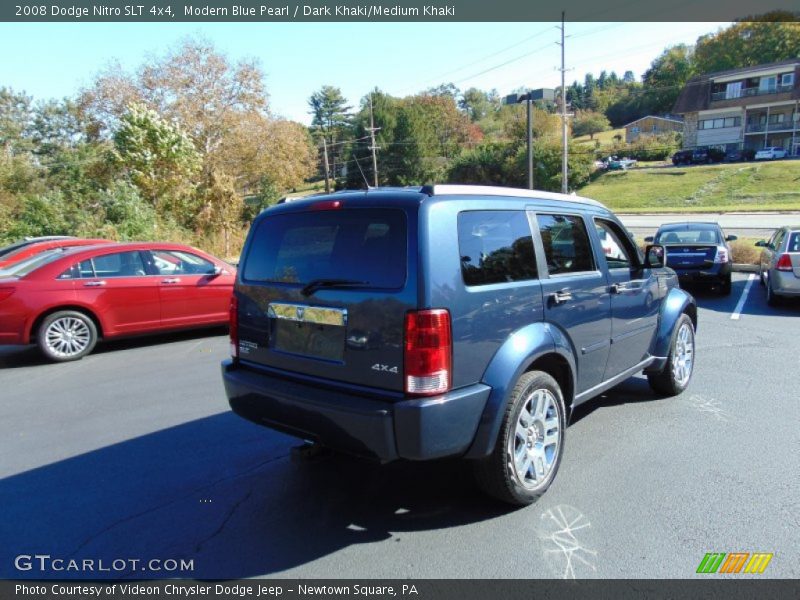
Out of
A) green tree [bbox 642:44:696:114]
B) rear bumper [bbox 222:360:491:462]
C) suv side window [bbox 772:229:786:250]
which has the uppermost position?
green tree [bbox 642:44:696:114]

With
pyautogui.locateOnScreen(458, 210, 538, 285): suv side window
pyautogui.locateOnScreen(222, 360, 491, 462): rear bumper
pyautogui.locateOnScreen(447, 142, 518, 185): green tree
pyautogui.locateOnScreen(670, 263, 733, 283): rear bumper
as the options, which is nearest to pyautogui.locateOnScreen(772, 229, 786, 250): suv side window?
pyautogui.locateOnScreen(670, 263, 733, 283): rear bumper

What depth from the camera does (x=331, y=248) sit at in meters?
3.35

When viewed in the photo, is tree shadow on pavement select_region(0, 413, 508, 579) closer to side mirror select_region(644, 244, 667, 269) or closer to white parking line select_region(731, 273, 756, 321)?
side mirror select_region(644, 244, 667, 269)

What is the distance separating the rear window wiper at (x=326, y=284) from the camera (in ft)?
10.3

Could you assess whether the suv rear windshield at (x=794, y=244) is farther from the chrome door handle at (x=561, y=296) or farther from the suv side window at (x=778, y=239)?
the chrome door handle at (x=561, y=296)

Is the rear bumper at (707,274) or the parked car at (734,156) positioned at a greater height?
the parked car at (734,156)

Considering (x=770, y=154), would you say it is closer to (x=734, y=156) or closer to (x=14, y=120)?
(x=734, y=156)

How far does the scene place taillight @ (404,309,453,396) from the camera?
2.88 m

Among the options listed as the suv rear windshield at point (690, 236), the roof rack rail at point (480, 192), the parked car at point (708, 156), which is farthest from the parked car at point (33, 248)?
the parked car at point (708, 156)

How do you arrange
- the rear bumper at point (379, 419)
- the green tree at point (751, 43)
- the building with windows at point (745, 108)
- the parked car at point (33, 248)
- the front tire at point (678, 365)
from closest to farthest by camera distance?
1. the rear bumper at point (379, 419)
2. the front tire at point (678, 365)
3. the parked car at point (33, 248)
4. the building with windows at point (745, 108)
5. the green tree at point (751, 43)

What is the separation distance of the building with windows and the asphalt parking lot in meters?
73.1

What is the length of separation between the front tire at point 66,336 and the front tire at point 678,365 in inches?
282

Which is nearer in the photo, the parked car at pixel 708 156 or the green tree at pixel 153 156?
the green tree at pixel 153 156

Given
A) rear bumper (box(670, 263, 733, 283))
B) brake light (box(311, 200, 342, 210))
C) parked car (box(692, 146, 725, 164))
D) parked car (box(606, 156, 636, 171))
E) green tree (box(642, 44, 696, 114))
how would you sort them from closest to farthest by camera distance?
brake light (box(311, 200, 342, 210)) → rear bumper (box(670, 263, 733, 283)) → parked car (box(692, 146, 725, 164)) → parked car (box(606, 156, 636, 171)) → green tree (box(642, 44, 696, 114))
